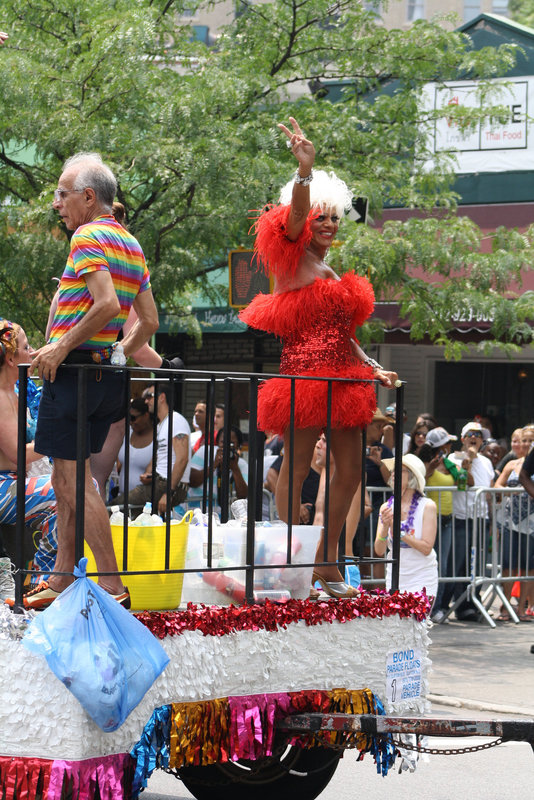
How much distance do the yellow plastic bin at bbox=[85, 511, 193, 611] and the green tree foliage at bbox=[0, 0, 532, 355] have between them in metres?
6.38

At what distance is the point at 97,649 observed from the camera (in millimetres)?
3623

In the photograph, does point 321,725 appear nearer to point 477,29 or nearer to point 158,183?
point 158,183

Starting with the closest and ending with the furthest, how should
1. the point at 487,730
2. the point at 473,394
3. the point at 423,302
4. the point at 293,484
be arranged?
1. the point at 487,730
2. the point at 293,484
3. the point at 423,302
4. the point at 473,394

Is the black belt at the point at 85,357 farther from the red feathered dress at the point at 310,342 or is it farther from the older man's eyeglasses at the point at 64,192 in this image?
the red feathered dress at the point at 310,342

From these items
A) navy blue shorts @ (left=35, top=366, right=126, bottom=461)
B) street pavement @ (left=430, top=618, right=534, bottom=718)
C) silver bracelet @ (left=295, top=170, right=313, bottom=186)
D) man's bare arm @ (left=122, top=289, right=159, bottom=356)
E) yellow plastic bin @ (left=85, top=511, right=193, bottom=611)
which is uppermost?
silver bracelet @ (left=295, top=170, right=313, bottom=186)

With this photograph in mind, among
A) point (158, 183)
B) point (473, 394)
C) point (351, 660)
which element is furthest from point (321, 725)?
point (473, 394)

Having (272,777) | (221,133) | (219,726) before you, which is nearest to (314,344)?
(219,726)

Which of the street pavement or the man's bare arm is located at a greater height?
the man's bare arm

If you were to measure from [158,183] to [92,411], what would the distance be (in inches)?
273

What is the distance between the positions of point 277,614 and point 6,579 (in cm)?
111

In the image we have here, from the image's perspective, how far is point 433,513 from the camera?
8.85m

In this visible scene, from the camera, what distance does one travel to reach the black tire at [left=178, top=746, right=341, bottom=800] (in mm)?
4816

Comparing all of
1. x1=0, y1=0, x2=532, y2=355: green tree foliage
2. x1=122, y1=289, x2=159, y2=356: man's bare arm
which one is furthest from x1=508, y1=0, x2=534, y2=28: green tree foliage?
x1=122, y1=289, x2=159, y2=356: man's bare arm

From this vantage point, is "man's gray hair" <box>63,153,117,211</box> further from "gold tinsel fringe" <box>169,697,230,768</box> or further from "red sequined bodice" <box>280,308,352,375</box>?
"gold tinsel fringe" <box>169,697,230,768</box>
